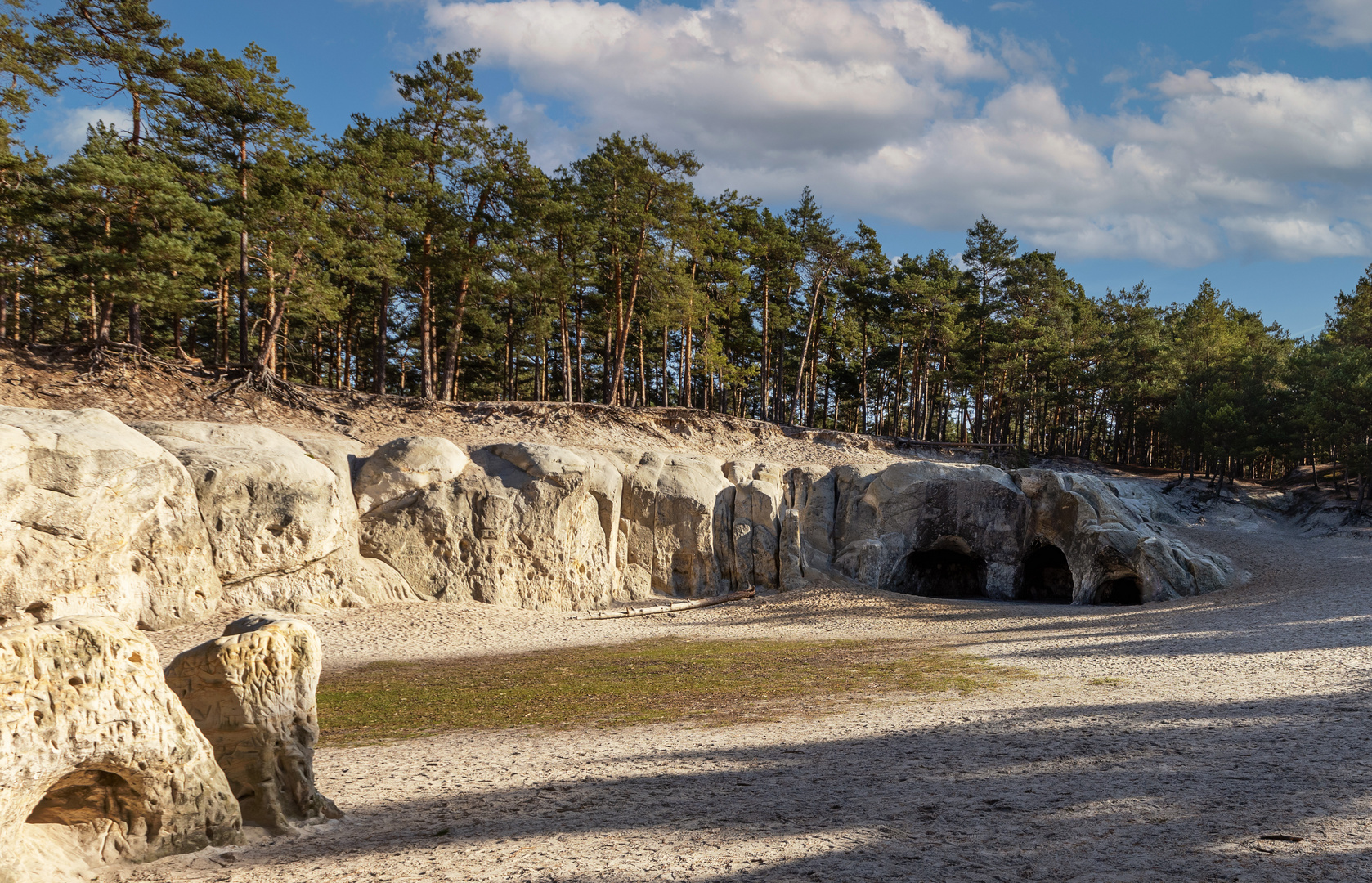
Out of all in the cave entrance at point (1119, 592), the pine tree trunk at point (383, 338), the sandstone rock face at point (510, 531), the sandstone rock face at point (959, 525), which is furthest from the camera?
the pine tree trunk at point (383, 338)

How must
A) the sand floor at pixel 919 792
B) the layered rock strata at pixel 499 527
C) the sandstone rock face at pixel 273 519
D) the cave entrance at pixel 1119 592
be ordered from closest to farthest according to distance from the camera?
the sand floor at pixel 919 792 → the layered rock strata at pixel 499 527 → the sandstone rock face at pixel 273 519 → the cave entrance at pixel 1119 592

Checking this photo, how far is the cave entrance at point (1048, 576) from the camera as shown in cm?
3447

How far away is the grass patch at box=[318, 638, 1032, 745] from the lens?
11438 millimetres

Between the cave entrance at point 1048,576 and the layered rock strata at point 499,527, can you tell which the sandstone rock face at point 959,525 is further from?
the cave entrance at point 1048,576

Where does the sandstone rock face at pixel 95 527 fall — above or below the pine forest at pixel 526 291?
below

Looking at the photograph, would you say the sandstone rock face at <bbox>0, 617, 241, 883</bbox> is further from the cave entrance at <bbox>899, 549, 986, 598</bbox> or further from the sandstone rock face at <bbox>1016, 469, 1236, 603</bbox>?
the cave entrance at <bbox>899, 549, 986, 598</bbox>

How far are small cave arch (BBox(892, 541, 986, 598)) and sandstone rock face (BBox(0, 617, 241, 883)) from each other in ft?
98.1

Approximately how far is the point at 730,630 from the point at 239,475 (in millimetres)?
14302

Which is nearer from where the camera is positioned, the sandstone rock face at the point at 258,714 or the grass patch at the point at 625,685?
the sandstone rock face at the point at 258,714

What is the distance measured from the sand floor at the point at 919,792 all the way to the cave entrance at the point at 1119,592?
13.9 m

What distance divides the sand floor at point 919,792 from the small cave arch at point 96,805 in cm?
40

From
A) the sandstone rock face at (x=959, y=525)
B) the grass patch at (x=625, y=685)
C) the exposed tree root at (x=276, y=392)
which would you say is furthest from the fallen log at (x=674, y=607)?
the exposed tree root at (x=276, y=392)

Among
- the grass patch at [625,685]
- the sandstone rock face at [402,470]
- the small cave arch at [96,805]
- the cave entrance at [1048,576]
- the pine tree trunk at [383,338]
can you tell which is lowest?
the cave entrance at [1048,576]

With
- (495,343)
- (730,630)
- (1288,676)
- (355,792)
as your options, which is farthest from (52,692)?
(495,343)
